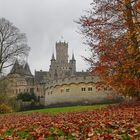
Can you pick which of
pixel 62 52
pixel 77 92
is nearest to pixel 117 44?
pixel 77 92

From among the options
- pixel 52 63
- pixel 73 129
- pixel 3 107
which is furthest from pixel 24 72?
pixel 73 129

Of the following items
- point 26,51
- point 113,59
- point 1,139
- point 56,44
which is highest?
point 56,44

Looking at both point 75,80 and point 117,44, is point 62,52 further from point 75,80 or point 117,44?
point 117,44

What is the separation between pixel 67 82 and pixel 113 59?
34102 mm

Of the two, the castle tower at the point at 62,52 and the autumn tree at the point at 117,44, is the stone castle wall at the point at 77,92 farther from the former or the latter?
the castle tower at the point at 62,52

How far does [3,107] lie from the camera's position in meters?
39.4

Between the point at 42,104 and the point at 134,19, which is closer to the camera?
the point at 134,19

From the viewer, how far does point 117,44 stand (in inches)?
634

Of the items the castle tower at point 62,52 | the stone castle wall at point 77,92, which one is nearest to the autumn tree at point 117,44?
the stone castle wall at point 77,92

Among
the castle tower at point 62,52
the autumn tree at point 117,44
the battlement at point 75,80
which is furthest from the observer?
the castle tower at point 62,52

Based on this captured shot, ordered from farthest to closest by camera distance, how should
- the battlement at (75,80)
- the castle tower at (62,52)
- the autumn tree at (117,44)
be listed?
the castle tower at (62,52), the battlement at (75,80), the autumn tree at (117,44)

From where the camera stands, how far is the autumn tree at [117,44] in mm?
15711

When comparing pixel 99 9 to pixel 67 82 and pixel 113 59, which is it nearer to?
pixel 113 59

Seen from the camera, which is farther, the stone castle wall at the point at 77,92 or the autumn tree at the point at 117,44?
the stone castle wall at the point at 77,92
